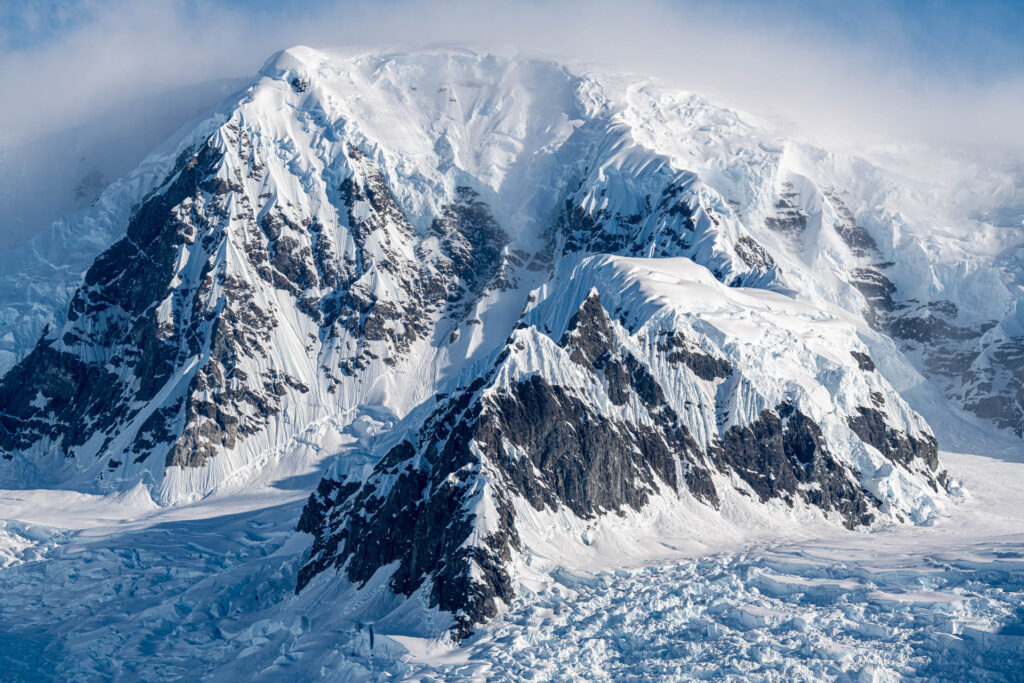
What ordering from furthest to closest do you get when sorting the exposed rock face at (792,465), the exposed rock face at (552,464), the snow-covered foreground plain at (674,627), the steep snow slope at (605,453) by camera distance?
the exposed rock face at (792,465)
the steep snow slope at (605,453)
the exposed rock face at (552,464)
the snow-covered foreground plain at (674,627)

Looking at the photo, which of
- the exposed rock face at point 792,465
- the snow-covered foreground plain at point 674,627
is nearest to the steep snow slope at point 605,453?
the exposed rock face at point 792,465

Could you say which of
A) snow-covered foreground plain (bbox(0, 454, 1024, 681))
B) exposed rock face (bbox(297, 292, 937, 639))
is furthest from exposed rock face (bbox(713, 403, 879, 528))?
snow-covered foreground plain (bbox(0, 454, 1024, 681))

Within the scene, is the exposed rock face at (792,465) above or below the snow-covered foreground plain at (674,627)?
above

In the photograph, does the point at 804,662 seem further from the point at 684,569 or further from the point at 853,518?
the point at 853,518

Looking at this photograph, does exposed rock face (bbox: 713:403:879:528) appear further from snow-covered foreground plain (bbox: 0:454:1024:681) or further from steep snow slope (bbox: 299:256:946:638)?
snow-covered foreground plain (bbox: 0:454:1024:681)

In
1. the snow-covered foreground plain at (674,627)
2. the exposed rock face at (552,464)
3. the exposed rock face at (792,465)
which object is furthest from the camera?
the exposed rock face at (792,465)

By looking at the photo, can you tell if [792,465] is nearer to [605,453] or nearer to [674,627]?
[605,453]

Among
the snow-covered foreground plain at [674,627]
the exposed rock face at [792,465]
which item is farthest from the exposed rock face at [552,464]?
the snow-covered foreground plain at [674,627]

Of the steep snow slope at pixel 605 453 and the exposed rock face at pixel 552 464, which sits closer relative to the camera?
the exposed rock face at pixel 552 464

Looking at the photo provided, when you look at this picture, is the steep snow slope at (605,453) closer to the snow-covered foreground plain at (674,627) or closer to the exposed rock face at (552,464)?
the exposed rock face at (552,464)
